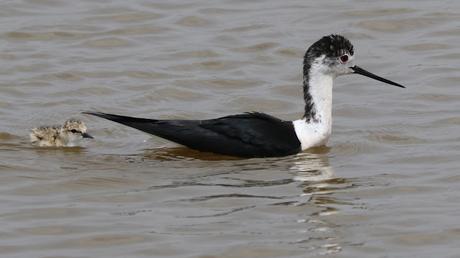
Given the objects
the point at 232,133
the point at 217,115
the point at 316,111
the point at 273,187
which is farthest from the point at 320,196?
the point at 217,115

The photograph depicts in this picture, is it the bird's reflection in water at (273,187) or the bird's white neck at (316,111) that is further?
the bird's white neck at (316,111)

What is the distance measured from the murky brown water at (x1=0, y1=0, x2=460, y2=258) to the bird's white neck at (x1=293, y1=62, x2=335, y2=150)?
155 mm

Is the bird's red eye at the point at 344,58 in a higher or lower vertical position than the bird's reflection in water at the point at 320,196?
higher

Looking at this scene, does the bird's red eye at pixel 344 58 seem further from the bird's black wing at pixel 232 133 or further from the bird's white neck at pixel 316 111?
the bird's black wing at pixel 232 133

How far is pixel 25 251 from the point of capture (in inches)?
375

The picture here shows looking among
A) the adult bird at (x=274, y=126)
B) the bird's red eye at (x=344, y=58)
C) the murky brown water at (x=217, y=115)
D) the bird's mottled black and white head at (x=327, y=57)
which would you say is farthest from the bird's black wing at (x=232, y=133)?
the bird's red eye at (x=344, y=58)

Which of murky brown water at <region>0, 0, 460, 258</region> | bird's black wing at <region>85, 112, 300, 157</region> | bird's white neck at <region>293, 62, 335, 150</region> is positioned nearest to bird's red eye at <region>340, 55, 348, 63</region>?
bird's white neck at <region>293, 62, 335, 150</region>

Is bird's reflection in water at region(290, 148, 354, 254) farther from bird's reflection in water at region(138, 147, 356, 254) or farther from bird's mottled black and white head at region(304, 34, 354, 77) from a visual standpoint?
bird's mottled black and white head at region(304, 34, 354, 77)

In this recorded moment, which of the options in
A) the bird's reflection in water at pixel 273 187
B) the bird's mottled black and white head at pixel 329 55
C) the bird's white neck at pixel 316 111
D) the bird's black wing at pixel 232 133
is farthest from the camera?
the bird's mottled black and white head at pixel 329 55

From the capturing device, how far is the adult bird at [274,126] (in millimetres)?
12398

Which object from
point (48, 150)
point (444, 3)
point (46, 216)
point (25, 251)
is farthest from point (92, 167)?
point (444, 3)

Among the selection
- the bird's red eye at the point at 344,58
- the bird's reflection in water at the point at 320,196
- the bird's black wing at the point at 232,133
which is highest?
the bird's red eye at the point at 344,58

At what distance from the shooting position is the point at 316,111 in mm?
12812

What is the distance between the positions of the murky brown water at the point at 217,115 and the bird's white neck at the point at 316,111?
0.51 ft
